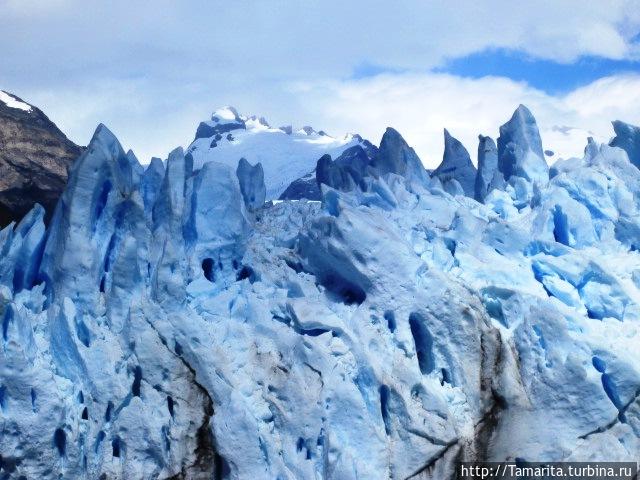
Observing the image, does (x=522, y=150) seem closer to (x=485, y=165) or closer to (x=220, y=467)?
(x=485, y=165)

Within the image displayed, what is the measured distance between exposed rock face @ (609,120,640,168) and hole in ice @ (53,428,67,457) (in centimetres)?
1514

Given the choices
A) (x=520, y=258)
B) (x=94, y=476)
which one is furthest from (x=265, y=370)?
(x=520, y=258)

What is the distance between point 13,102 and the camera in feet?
140

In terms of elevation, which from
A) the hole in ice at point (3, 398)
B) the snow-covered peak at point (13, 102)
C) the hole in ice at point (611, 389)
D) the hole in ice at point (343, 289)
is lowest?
the hole in ice at point (611, 389)

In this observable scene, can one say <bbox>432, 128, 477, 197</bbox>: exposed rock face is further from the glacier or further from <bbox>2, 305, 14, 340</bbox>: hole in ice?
<bbox>2, 305, 14, 340</bbox>: hole in ice

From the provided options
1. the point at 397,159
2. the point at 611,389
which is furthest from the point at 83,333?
the point at 397,159

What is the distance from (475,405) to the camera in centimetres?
1362

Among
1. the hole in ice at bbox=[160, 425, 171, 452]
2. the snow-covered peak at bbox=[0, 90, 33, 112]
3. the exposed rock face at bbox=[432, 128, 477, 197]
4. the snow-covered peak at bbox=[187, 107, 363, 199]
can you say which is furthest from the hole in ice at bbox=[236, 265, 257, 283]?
the snow-covered peak at bbox=[187, 107, 363, 199]

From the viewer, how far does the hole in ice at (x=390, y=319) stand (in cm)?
1406

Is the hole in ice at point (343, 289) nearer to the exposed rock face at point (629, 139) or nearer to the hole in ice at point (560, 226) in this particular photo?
the hole in ice at point (560, 226)

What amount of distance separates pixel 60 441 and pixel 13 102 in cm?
3400

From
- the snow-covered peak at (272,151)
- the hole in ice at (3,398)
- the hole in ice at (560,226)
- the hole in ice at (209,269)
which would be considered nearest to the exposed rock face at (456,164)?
the hole in ice at (560,226)

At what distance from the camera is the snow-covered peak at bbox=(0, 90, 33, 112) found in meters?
42.0

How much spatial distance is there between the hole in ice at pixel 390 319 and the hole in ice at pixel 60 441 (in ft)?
19.4
